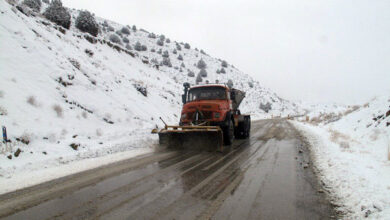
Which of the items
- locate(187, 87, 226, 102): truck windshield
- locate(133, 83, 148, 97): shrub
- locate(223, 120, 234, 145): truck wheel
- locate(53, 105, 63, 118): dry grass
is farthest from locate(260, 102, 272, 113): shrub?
locate(53, 105, 63, 118): dry grass

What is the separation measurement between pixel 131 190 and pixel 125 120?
29.2ft

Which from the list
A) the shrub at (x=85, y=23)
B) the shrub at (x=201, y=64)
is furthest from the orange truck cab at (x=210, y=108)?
the shrub at (x=201, y=64)

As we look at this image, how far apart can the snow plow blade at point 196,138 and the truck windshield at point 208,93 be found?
196cm

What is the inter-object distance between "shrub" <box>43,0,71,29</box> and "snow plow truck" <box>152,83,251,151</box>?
730 inches

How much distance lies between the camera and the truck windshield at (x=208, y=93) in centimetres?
980

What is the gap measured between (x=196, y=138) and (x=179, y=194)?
4.32m

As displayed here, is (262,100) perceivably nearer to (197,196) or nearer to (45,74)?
(45,74)

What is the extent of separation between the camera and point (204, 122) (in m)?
8.84

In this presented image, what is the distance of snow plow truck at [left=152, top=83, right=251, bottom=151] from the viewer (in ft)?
26.3

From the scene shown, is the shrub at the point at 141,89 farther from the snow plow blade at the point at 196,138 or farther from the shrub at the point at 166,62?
the shrub at the point at 166,62

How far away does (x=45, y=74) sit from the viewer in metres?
11.0

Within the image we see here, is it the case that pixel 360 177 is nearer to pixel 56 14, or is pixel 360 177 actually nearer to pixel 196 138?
pixel 196 138

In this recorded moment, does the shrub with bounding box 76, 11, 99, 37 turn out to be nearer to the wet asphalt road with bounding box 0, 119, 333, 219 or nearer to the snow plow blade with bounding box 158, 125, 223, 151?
the snow plow blade with bounding box 158, 125, 223, 151

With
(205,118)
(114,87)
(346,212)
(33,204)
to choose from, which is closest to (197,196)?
(346,212)
